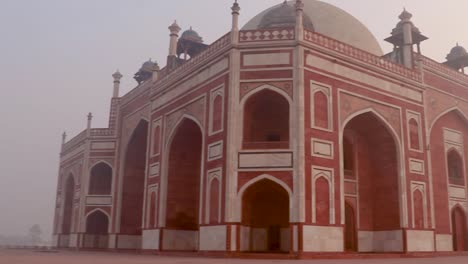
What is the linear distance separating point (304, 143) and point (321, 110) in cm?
151

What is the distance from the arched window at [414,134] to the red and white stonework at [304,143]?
0.06 meters

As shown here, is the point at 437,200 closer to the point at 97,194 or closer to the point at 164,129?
the point at 164,129

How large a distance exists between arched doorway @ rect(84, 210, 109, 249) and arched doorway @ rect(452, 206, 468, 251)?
17241 millimetres

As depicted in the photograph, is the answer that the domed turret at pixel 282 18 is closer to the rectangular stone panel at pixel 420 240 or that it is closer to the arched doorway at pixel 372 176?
the arched doorway at pixel 372 176

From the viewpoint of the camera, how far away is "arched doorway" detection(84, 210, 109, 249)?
25672 mm

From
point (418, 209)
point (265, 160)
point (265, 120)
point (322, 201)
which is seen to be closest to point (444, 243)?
point (418, 209)

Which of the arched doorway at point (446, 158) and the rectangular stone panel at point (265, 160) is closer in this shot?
the rectangular stone panel at point (265, 160)

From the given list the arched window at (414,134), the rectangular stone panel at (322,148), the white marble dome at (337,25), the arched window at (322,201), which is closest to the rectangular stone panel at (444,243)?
the arched window at (414,134)

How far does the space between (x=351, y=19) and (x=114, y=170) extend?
1425 cm

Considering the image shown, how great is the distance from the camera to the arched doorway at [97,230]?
25.7 meters

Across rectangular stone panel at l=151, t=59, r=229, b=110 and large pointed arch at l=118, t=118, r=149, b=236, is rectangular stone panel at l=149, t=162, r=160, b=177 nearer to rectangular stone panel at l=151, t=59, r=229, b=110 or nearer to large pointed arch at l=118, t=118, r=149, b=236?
rectangular stone panel at l=151, t=59, r=229, b=110

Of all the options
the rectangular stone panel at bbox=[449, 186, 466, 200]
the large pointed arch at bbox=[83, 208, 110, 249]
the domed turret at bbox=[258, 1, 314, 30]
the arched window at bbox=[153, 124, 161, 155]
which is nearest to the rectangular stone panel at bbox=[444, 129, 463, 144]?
the rectangular stone panel at bbox=[449, 186, 466, 200]

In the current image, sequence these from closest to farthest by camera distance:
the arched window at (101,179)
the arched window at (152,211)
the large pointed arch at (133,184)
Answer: the arched window at (152,211) → the large pointed arch at (133,184) → the arched window at (101,179)

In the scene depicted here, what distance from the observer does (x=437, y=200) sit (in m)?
19.3
